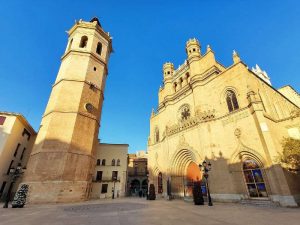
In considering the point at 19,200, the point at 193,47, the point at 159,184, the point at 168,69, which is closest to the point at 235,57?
the point at 193,47

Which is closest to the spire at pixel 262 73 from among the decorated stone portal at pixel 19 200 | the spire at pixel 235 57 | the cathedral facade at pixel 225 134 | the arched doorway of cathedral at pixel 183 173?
the cathedral facade at pixel 225 134

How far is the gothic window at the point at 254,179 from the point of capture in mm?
12203

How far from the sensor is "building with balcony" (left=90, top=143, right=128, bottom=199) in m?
26.1

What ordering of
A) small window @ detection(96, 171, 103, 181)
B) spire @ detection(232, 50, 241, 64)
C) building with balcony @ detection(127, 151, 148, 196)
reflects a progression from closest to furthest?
1. spire @ detection(232, 50, 241, 64)
2. small window @ detection(96, 171, 103, 181)
3. building with balcony @ detection(127, 151, 148, 196)

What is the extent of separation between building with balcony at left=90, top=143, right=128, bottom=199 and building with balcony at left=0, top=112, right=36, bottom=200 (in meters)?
11.0

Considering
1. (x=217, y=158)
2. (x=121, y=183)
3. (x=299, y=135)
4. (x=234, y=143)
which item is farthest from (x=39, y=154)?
(x=299, y=135)

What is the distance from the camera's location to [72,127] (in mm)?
19453

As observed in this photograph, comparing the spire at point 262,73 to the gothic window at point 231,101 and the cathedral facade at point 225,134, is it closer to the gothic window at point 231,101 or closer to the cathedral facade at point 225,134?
the cathedral facade at point 225,134

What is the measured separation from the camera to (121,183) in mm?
27734

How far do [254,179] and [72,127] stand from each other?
62.0 ft

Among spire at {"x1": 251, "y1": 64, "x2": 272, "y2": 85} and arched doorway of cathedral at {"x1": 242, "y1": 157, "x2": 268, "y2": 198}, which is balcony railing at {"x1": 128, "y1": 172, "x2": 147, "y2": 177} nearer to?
arched doorway of cathedral at {"x1": 242, "y1": 157, "x2": 268, "y2": 198}

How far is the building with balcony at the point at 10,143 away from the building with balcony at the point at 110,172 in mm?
10950

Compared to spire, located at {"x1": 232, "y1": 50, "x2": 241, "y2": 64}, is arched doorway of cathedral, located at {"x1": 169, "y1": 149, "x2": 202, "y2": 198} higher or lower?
lower

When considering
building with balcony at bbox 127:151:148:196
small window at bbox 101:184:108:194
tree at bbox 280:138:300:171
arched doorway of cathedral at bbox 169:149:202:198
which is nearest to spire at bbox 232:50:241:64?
tree at bbox 280:138:300:171
